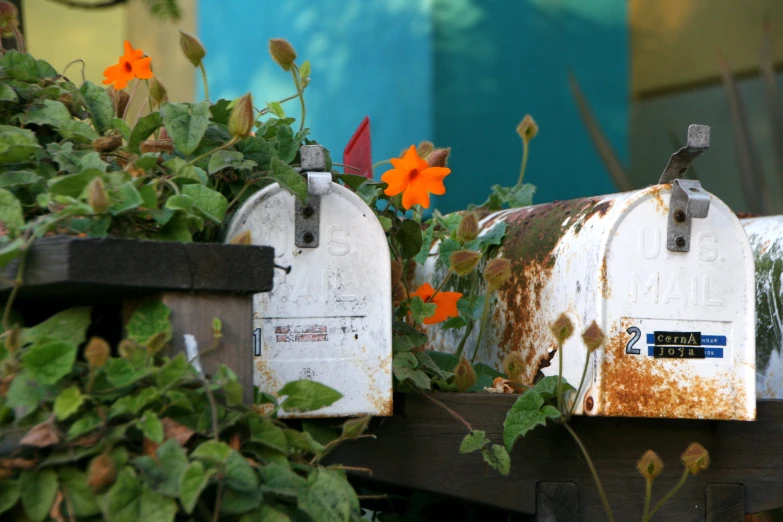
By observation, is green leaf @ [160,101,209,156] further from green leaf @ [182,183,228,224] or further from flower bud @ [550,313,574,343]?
flower bud @ [550,313,574,343]

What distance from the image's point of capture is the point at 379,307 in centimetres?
116

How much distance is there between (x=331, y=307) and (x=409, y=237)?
0.22 metres

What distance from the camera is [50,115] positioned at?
113 cm

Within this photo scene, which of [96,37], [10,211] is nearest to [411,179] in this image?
[10,211]

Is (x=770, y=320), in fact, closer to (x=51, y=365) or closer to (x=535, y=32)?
(x=51, y=365)

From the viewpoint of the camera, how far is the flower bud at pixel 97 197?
0.87 m

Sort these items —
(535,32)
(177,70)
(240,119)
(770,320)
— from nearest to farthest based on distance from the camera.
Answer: (240,119)
(770,320)
(535,32)
(177,70)

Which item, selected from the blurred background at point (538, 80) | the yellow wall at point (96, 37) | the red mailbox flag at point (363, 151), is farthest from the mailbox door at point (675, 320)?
the yellow wall at point (96, 37)

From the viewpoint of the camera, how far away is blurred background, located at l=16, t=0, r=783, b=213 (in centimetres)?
370

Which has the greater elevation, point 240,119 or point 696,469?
point 240,119

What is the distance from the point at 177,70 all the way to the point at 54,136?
12.4 ft

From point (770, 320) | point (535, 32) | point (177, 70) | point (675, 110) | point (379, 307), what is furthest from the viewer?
point (177, 70)

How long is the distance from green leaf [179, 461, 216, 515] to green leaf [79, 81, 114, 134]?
0.56 m

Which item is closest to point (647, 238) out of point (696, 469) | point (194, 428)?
point (696, 469)
